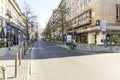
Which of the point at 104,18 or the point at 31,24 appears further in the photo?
the point at 31,24

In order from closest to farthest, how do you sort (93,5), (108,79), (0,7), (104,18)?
(108,79)
(0,7)
(104,18)
(93,5)

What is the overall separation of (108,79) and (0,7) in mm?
34851

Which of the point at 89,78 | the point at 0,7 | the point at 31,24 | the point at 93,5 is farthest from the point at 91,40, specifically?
the point at 89,78

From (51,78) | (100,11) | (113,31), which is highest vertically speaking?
(100,11)

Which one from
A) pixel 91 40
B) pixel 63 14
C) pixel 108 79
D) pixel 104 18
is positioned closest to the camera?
pixel 108 79

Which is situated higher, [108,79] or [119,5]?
[119,5]

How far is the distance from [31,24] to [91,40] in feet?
54.4

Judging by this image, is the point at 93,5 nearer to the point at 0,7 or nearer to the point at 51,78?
the point at 0,7

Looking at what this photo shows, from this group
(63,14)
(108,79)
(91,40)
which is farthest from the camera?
(63,14)

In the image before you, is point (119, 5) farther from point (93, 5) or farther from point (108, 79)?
point (108, 79)

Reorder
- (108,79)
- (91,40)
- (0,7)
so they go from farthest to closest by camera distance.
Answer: (91,40) → (0,7) → (108,79)

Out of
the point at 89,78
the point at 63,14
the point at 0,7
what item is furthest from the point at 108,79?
the point at 63,14

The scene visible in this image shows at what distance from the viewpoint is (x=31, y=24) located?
5750 centimetres

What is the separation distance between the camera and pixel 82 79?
9055 mm
